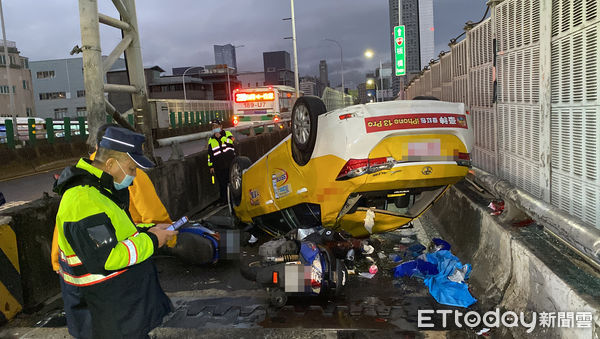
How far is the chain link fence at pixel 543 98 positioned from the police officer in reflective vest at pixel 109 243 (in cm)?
337

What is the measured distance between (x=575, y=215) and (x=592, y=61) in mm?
1317

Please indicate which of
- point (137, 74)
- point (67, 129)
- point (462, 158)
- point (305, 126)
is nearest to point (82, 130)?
point (67, 129)

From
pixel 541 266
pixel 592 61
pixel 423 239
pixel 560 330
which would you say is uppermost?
pixel 592 61

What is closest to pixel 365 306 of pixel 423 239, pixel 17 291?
pixel 423 239

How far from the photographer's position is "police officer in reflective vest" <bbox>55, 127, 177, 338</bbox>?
248 cm

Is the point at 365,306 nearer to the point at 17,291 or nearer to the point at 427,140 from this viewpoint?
the point at 427,140

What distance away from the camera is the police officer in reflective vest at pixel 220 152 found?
9711 mm

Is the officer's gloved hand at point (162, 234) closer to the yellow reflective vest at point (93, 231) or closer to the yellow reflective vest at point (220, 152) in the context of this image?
the yellow reflective vest at point (93, 231)

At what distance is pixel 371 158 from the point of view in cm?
463

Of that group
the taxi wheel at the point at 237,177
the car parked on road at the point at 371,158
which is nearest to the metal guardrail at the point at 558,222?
the car parked on road at the point at 371,158

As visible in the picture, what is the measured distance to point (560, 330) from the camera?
113 inches

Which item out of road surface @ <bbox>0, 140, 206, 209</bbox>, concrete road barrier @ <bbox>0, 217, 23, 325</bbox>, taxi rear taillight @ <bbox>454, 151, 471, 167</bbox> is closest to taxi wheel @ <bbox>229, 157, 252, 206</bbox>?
concrete road barrier @ <bbox>0, 217, 23, 325</bbox>

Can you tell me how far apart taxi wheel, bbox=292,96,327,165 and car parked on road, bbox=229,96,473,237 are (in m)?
0.01

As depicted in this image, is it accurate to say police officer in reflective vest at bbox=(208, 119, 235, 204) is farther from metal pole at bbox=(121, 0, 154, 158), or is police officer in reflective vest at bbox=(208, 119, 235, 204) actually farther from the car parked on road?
the car parked on road
